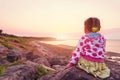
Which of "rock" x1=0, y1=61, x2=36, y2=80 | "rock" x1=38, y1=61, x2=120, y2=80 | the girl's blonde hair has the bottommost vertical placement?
"rock" x1=0, y1=61, x2=36, y2=80

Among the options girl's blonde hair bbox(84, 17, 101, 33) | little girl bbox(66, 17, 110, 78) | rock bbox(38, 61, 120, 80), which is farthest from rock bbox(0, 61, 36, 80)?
girl's blonde hair bbox(84, 17, 101, 33)

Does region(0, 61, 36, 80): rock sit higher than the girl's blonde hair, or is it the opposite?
the girl's blonde hair

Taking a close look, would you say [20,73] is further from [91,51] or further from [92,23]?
[92,23]

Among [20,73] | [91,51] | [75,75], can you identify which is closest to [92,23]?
[91,51]

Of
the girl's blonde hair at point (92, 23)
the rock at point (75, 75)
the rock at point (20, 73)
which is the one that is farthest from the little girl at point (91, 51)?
the rock at point (20, 73)

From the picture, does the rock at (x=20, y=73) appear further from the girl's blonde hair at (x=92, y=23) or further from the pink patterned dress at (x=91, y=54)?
the girl's blonde hair at (x=92, y=23)

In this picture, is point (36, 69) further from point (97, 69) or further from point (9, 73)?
point (97, 69)

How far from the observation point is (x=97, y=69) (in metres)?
9.62

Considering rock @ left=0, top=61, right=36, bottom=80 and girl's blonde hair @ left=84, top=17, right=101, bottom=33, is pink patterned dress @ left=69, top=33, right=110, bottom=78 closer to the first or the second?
girl's blonde hair @ left=84, top=17, right=101, bottom=33

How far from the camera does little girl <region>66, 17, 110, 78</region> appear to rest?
9.58m

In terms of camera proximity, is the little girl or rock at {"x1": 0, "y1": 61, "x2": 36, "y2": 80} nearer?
the little girl

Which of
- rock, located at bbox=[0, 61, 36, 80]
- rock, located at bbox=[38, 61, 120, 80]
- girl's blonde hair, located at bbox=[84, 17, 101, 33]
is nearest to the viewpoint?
rock, located at bbox=[38, 61, 120, 80]

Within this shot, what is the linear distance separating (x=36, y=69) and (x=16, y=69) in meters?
1.17

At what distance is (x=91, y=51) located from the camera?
31.8ft
